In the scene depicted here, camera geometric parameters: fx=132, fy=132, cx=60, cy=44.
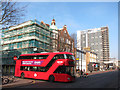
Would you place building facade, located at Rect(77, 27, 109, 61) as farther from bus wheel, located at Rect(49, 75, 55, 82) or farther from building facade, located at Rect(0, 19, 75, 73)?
bus wheel, located at Rect(49, 75, 55, 82)

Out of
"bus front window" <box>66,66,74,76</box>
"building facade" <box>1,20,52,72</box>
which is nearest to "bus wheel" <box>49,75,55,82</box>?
"bus front window" <box>66,66,74,76</box>

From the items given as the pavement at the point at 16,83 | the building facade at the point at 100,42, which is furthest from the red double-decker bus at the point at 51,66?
the building facade at the point at 100,42

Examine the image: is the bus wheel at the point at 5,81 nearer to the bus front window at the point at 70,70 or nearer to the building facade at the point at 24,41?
the bus front window at the point at 70,70

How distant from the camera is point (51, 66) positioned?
61.2 feet

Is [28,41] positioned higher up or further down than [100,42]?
further down

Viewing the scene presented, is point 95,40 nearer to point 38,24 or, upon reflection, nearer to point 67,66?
point 38,24

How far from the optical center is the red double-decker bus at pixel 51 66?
58.3 feet

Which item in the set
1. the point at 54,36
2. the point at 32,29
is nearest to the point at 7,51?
the point at 32,29

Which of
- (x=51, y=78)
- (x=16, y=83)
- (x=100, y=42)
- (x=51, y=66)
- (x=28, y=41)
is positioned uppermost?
(x=100, y=42)

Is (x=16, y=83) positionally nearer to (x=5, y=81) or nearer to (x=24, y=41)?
(x=5, y=81)

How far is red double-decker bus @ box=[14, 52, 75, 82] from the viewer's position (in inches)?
699

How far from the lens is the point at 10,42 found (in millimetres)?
41062

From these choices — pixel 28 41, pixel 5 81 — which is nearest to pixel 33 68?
pixel 5 81

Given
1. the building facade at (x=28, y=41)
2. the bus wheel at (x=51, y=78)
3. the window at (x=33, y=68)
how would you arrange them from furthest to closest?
the building facade at (x=28, y=41)
the window at (x=33, y=68)
the bus wheel at (x=51, y=78)
